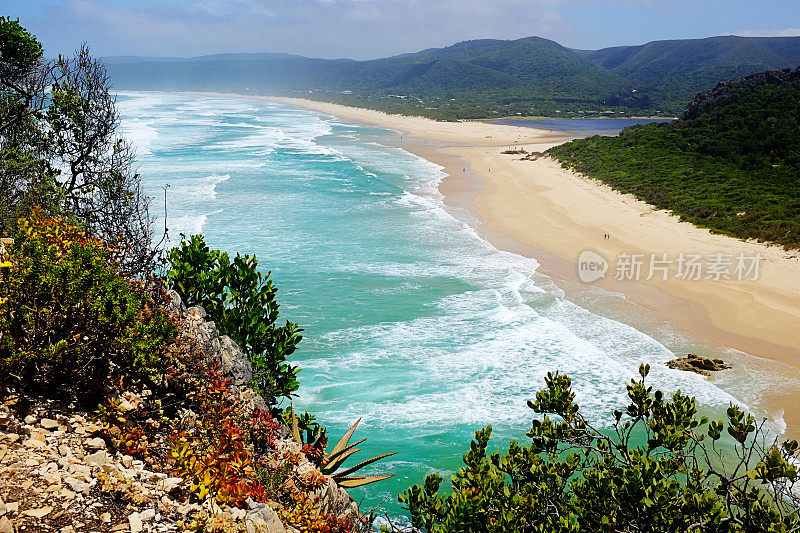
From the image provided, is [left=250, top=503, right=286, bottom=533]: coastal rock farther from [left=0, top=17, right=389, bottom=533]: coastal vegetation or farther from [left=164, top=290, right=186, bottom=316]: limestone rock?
[left=164, top=290, right=186, bottom=316]: limestone rock

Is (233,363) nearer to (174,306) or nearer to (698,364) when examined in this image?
(174,306)

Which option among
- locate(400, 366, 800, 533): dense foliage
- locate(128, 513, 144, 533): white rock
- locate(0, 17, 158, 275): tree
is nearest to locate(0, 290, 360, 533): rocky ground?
locate(128, 513, 144, 533): white rock

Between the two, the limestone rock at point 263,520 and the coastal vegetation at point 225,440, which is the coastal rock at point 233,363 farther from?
the limestone rock at point 263,520

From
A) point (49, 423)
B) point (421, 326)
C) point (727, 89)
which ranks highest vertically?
point (727, 89)

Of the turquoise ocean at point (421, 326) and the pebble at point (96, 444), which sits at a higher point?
the pebble at point (96, 444)

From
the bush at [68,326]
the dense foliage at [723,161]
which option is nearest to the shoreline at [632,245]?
the dense foliage at [723,161]

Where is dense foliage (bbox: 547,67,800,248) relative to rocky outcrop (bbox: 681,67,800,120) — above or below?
below

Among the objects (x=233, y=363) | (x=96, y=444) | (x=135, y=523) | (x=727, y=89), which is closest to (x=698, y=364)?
(x=233, y=363)
